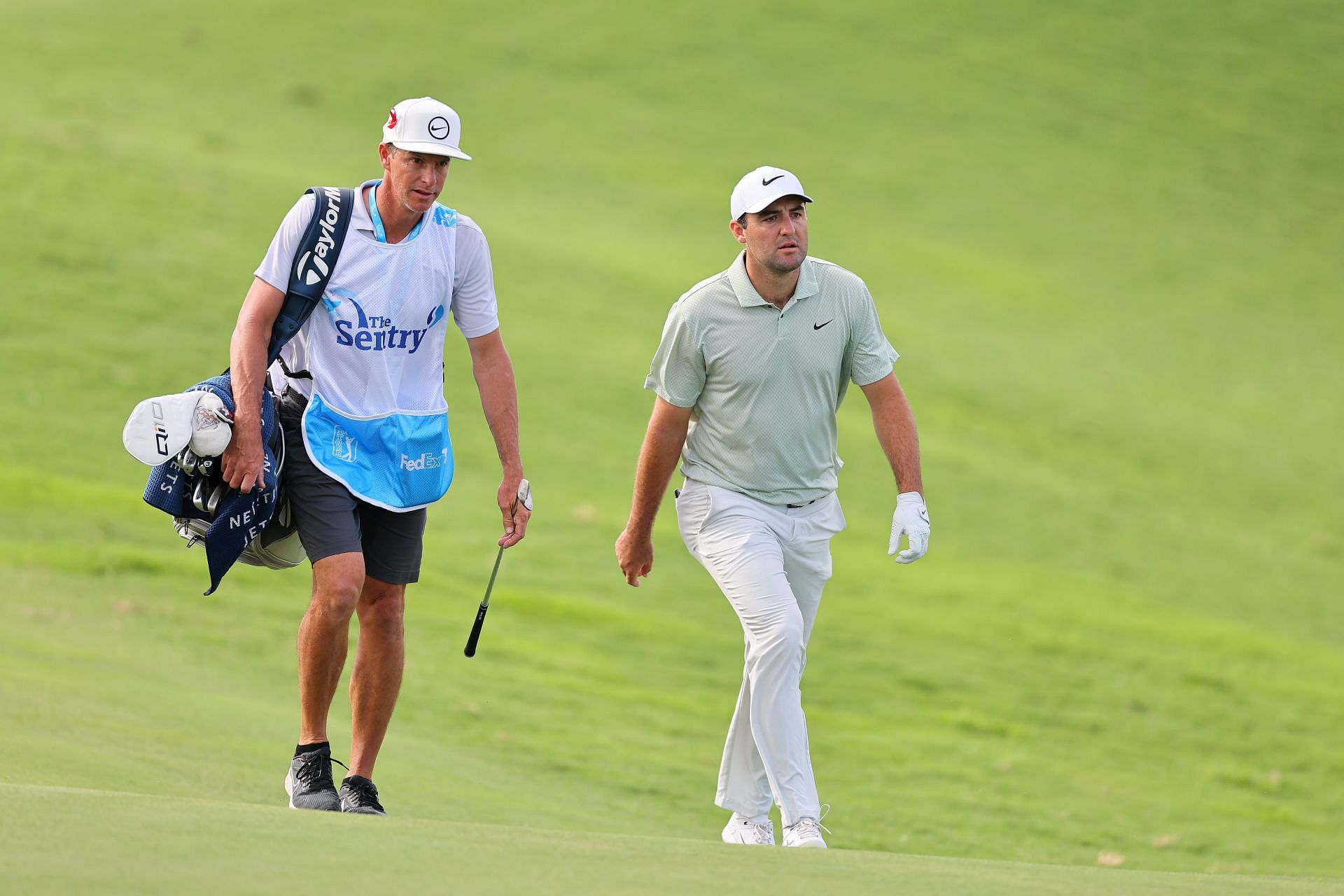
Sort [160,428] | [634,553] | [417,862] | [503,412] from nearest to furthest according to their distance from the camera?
1. [417,862]
2. [160,428]
3. [503,412]
4. [634,553]

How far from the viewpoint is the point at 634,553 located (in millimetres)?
6770

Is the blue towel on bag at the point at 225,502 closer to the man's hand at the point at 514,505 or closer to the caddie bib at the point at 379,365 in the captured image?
the caddie bib at the point at 379,365

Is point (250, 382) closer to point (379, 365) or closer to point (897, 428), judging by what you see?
point (379, 365)

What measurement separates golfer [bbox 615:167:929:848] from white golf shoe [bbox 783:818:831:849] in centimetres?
23

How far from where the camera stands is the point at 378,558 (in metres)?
6.15

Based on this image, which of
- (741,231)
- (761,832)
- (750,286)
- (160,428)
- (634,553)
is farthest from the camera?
(634,553)

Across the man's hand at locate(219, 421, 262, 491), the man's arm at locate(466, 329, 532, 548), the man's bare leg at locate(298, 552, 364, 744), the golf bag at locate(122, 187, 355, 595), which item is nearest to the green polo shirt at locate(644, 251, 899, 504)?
the man's arm at locate(466, 329, 532, 548)

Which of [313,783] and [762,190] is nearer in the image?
[313,783]

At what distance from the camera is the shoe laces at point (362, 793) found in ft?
19.5

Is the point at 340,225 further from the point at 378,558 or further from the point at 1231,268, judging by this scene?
the point at 1231,268

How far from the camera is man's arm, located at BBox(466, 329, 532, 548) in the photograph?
6.27m

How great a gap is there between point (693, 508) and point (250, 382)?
5.54 feet

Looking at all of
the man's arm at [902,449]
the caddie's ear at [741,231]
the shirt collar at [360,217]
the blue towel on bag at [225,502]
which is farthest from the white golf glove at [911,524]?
the blue towel on bag at [225,502]

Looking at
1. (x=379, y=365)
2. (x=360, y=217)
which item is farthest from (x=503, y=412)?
(x=360, y=217)
